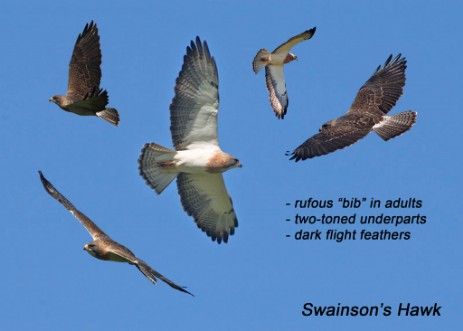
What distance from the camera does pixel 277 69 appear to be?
1551 cm

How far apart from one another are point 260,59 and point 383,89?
1885 millimetres

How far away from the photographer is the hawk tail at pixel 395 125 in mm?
13844

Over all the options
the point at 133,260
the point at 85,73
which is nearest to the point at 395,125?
the point at 85,73

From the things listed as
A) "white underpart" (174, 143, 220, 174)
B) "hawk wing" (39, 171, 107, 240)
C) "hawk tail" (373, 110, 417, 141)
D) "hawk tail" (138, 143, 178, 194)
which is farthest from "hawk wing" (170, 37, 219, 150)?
"hawk tail" (373, 110, 417, 141)

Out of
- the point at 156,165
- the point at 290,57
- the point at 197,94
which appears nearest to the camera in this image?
the point at 197,94

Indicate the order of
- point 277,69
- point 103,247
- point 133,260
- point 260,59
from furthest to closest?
1. point 277,69
2. point 260,59
3. point 103,247
4. point 133,260

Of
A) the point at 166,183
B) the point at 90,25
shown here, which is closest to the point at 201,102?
the point at 166,183

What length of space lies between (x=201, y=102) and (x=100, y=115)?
7.32 ft

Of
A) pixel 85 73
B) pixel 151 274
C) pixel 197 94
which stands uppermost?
pixel 85 73

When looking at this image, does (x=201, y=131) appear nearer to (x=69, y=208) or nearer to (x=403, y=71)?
(x=69, y=208)

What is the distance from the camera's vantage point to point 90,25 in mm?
14703

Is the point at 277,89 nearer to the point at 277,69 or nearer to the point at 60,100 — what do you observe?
the point at 277,69

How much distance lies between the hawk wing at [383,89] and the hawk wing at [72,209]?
4313mm

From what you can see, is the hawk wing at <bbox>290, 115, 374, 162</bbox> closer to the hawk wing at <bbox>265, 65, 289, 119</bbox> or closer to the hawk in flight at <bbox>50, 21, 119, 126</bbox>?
the hawk wing at <bbox>265, 65, 289, 119</bbox>
